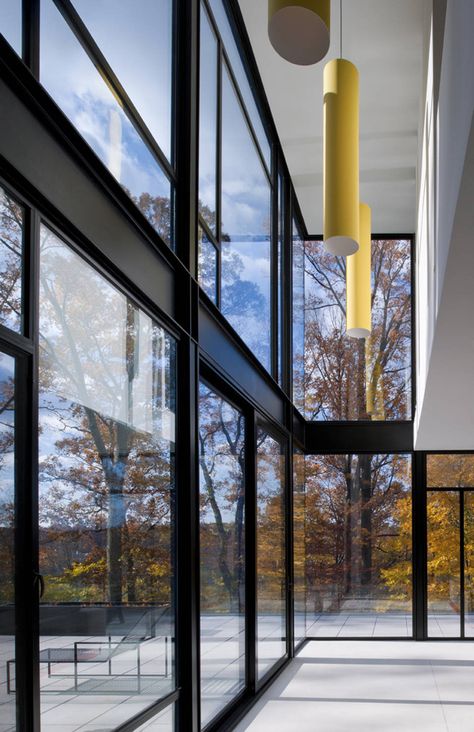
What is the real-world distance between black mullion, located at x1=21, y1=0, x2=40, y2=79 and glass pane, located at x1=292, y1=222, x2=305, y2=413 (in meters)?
9.06

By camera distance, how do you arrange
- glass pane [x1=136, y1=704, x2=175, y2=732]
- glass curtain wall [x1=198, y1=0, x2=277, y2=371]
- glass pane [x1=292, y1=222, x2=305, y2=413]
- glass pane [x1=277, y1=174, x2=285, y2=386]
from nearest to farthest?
1. glass pane [x1=136, y1=704, x2=175, y2=732]
2. glass curtain wall [x1=198, y1=0, x2=277, y2=371]
3. glass pane [x1=277, y1=174, x2=285, y2=386]
4. glass pane [x1=292, y1=222, x2=305, y2=413]

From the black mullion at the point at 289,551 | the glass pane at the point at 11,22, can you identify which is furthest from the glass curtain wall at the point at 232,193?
the glass pane at the point at 11,22

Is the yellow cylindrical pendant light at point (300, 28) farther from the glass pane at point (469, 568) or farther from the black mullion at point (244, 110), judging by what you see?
the glass pane at point (469, 568)

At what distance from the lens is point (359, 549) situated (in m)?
13.8

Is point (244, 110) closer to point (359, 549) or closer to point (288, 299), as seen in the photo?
point (288, 299)

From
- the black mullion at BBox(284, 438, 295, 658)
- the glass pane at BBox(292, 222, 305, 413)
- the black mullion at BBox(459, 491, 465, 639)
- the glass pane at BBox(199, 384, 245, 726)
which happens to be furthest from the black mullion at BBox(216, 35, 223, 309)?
the black mullion at BBox(459, 491, 465, 639)

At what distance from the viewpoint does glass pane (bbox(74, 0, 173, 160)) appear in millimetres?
4492

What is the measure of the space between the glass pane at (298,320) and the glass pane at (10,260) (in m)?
9.28

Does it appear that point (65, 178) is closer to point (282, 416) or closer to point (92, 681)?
point (92, 681)

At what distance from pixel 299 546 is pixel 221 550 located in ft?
20.0

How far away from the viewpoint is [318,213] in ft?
43.9

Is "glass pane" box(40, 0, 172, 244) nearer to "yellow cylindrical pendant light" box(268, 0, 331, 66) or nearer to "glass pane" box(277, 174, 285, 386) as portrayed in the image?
"yellow cylindrical pendant light" box(268, 0, 331, 66)

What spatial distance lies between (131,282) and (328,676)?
6923mm

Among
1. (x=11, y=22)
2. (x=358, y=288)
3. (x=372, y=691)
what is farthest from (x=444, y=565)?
(x=11, y=22)
